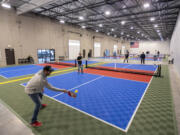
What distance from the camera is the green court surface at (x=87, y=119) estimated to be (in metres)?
2.85

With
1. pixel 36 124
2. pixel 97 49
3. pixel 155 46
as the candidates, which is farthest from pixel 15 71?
pixel 155 46

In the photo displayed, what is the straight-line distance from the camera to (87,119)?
3.35 metres

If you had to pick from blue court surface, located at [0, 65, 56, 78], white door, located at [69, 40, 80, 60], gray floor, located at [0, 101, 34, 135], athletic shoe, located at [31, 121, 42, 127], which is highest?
white door, located at [69, 40, 80, 60]

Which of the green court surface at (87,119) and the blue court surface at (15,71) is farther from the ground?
the blue court surface at (15,71)

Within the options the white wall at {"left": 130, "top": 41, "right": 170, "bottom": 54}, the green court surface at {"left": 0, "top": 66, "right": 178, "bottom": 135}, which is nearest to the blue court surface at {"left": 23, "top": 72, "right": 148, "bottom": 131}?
the green court surface at {"left": 0, "top": 66, "right": 178, "bottom": 135}

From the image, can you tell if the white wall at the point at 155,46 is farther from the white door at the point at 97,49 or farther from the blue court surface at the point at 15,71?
the blue court surface at the point at 15,71

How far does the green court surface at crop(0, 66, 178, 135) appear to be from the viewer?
2.85 meters

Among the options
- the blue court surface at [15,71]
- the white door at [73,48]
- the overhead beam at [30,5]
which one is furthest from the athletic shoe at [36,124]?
the white door at [73,48]

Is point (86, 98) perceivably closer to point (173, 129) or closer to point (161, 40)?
point (173, 129)

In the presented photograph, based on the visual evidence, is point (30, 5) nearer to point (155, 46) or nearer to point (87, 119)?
point (87, 119)

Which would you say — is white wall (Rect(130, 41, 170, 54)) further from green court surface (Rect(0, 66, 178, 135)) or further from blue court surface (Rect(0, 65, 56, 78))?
green court surface (Rect(0, 66, 178, 135))

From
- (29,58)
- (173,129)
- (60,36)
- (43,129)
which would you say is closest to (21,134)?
(43,129)

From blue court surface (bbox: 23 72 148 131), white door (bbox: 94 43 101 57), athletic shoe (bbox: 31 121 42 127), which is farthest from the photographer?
white door (bbox: 94 43 101 57)

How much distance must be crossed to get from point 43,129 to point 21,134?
20.9 inches
